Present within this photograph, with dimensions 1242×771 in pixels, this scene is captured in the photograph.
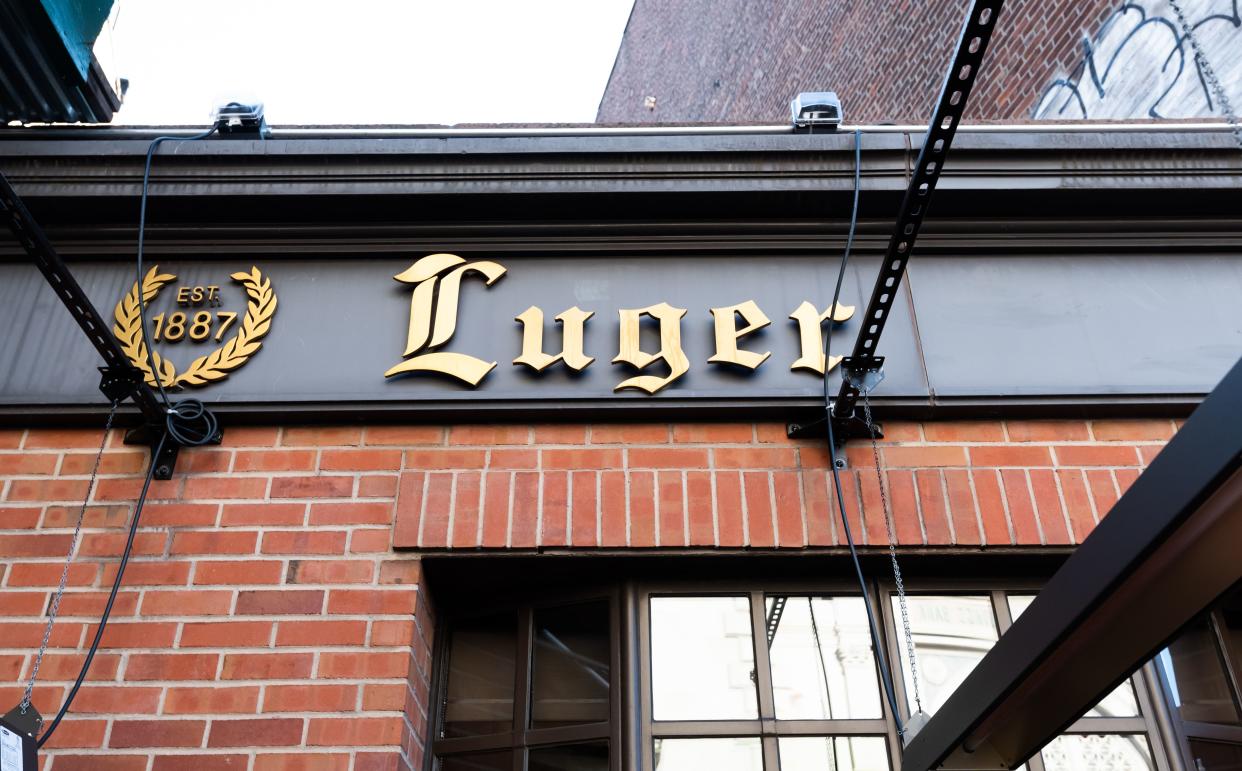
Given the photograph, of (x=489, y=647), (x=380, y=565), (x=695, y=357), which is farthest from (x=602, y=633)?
(x=695, y=357)

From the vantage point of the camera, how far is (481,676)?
327cm

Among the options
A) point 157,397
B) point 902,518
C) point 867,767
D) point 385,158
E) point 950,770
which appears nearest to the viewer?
point 950,770

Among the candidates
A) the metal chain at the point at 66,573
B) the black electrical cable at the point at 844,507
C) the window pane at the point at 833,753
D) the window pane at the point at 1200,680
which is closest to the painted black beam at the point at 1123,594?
the black electrical cable at the point at 844,507

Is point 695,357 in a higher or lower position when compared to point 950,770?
higher

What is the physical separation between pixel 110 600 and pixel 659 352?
1.84 m

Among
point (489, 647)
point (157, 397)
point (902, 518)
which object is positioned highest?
point (157, 397)

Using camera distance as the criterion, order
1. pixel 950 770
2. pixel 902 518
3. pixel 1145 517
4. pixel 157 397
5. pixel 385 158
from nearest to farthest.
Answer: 1. pixel 1145 517
2. pixel 950 770
3. pixel 902 518
4. pixel 157 397
5. pixel 385 158

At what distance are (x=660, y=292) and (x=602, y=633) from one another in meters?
1.17

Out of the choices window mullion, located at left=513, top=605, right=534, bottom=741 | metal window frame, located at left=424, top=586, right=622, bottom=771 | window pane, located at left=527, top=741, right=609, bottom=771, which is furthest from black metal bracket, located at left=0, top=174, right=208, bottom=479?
window pane, located at left=527, top=741, right=609, bottom=771

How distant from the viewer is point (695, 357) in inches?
133

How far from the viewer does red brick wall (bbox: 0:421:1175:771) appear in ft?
9.45

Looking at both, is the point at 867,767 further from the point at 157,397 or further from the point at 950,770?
the point at 157,397

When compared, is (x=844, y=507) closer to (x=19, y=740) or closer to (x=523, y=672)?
(x=523, y=672)

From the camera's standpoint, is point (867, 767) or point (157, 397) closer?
point (867, 767)
